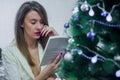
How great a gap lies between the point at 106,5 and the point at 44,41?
1.18 meters

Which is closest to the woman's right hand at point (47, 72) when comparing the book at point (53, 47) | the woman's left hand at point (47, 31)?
the book at point (53, 47)

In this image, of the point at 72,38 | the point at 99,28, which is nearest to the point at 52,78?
the point at 72,38

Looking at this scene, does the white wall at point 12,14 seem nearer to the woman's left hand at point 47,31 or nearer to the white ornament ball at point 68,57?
the woman's left hand at point 47,31

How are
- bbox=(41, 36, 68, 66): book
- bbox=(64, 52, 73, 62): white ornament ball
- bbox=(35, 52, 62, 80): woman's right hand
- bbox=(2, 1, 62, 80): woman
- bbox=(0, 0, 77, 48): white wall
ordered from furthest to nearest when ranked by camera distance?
bbox=(0, 0, 77, 48): white wall < bbox=(2, 1, 62, 80): woman < bbox=(35, 52, 62, 80): woman's right hand < bbox=(41, 36, 68, 66): book < bbox=(64, 52, 73, 62): white ornament ball

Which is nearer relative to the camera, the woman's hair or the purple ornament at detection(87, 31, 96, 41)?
the purple ornament at detection(87, 31, 96, 41)

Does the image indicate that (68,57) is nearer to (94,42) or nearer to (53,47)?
(94,42)

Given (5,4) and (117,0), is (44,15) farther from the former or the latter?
(117,0)

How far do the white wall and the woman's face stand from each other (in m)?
0.60

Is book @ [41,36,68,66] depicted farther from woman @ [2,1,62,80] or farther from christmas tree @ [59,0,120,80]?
christmas tree @ [59,0,120,80]

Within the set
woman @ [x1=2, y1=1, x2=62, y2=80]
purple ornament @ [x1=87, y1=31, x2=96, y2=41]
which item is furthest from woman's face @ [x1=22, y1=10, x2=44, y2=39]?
purple ornament @ [x1=87, y1=31, x2=96, y2=41]

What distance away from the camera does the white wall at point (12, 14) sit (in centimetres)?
255

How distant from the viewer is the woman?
75.8 inches

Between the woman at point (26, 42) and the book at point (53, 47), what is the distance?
0.26m

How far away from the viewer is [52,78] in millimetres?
Answer: 1885
